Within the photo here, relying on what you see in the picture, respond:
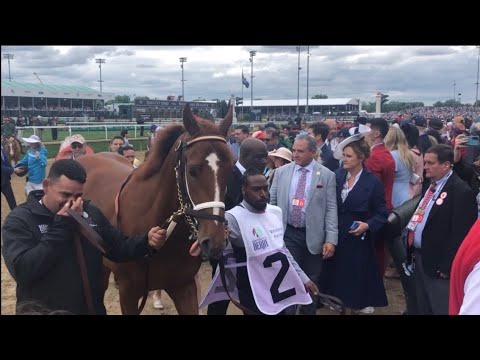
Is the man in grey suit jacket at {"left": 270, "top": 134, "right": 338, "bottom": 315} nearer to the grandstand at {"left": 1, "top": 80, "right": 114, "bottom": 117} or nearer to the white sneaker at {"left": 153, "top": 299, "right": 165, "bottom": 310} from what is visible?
the white sneaker at {"left": 153, "top": 299, "right": 165, "bottom": 310}

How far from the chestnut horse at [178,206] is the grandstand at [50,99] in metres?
0.54

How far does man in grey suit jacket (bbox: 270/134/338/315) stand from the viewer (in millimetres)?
3906

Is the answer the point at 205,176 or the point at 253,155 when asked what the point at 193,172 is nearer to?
the point at 205,176

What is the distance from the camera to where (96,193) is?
3.76 metres

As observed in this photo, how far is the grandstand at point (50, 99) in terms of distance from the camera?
5.03 ft

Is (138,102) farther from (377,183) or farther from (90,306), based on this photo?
(377,183)

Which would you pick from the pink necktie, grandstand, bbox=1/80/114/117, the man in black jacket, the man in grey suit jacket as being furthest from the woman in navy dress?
the man in black jacket

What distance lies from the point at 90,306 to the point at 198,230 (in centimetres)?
68

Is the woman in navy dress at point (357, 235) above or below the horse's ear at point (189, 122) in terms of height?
below

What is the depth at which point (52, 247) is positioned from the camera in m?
1.81

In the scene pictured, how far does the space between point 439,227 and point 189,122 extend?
223 cm

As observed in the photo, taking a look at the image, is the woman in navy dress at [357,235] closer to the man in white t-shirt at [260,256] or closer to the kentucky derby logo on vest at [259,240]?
the man in white t-shirt at [260,256]

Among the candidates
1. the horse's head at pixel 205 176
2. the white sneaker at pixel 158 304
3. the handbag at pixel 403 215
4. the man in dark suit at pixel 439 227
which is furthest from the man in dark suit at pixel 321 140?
the horse's head at pixel 205 176

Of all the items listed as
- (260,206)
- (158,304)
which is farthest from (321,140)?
(260,206)
